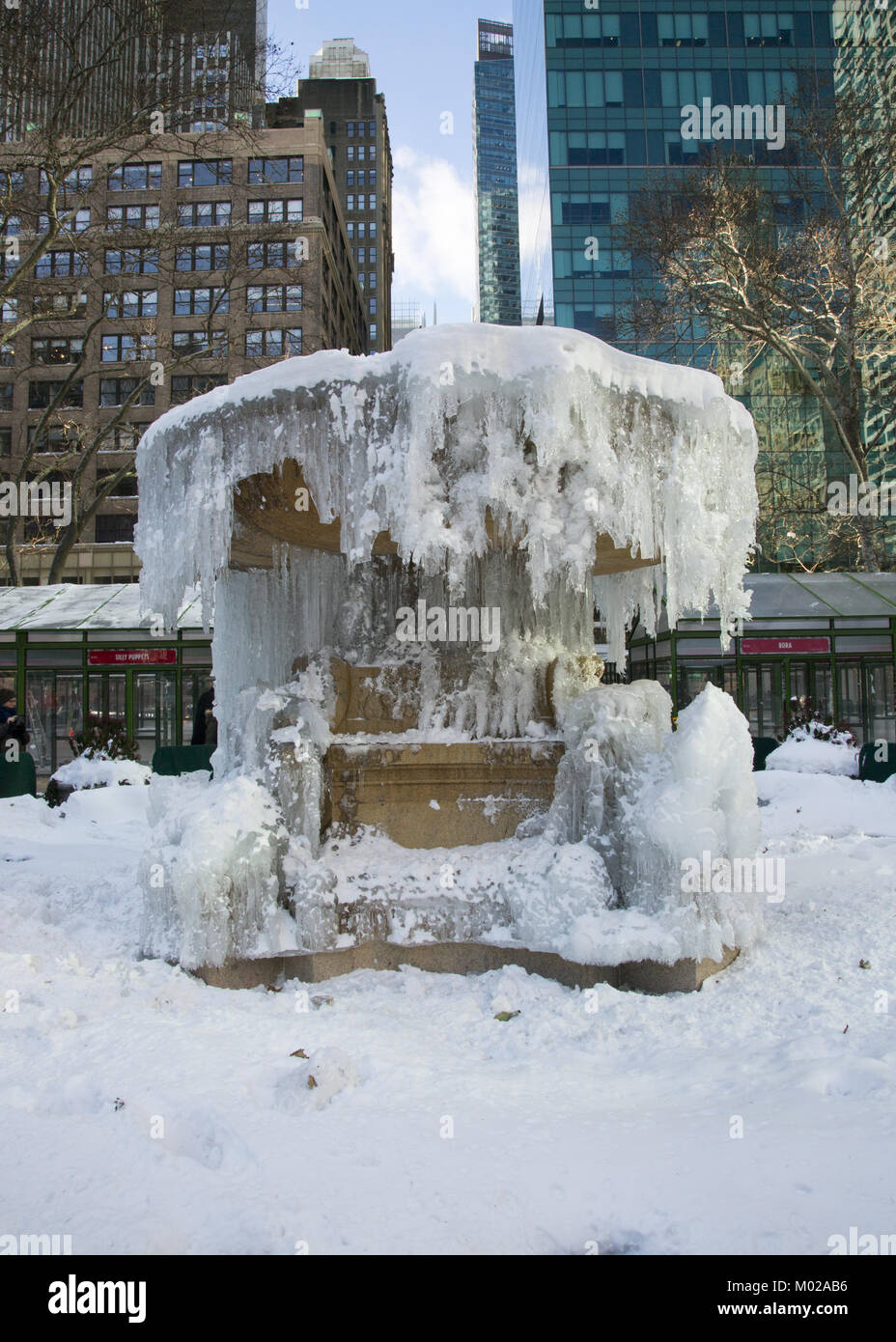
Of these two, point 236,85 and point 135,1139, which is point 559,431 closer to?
point 135,1139

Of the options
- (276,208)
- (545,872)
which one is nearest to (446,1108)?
(545,872)

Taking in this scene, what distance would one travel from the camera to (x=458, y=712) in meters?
5.58

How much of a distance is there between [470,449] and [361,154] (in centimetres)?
11598

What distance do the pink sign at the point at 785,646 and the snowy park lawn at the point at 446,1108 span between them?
13806 millimetres

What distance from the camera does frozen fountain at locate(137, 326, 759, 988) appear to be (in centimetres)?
447

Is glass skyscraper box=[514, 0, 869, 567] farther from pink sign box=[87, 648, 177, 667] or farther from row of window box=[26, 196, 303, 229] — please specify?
pink sign box=[87, 648, 177, 667]

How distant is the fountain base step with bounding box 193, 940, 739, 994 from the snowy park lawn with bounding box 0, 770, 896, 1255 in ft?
0.35

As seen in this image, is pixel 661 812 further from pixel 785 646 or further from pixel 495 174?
pixel 495 174

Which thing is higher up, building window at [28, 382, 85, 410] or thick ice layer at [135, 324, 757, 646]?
building window at [28, 382, 85, 410]

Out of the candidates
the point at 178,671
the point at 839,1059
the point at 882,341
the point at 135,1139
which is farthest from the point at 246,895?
the point at 882,341

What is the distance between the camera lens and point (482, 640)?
5758mm

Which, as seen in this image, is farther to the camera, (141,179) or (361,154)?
(361,154)

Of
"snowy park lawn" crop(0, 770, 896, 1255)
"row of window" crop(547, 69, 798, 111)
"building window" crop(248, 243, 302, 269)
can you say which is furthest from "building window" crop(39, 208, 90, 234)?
"row of window" crop(547, 69, 798, 111)
